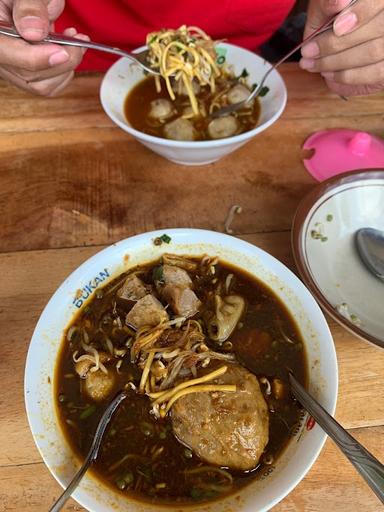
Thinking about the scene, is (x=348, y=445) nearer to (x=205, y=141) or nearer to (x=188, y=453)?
(x=188, y=453)

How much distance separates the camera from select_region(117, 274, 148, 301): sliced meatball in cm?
165

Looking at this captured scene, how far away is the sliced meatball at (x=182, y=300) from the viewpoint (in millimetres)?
1617

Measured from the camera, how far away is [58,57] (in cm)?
199

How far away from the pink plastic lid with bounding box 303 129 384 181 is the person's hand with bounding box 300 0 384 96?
264mm

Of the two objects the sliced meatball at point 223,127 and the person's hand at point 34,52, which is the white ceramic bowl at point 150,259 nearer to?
the sliced meatball at point 223,127

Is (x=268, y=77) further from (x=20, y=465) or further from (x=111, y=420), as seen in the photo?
(x=20, y=465)

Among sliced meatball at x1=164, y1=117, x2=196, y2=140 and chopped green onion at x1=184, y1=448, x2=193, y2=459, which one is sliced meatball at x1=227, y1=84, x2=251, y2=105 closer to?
sliced meatball at x1=164, y1=117, x2=196, y2=140

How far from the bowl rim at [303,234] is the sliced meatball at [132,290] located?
0.56 m

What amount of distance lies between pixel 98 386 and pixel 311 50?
5.49ft

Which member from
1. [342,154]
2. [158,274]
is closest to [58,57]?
[158,274]

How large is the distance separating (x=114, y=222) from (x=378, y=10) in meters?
1.42

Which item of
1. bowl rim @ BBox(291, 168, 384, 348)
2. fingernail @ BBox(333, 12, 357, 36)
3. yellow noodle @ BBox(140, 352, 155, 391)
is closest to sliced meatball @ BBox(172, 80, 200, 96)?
fingernail @ BBox(333, 12, 357, 36)

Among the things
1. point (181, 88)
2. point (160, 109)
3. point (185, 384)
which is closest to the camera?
point (185, 384)

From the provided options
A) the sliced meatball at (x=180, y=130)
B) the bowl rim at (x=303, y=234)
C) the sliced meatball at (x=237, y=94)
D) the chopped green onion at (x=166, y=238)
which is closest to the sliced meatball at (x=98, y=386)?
the chopped green onion at (x=166, y=238)
